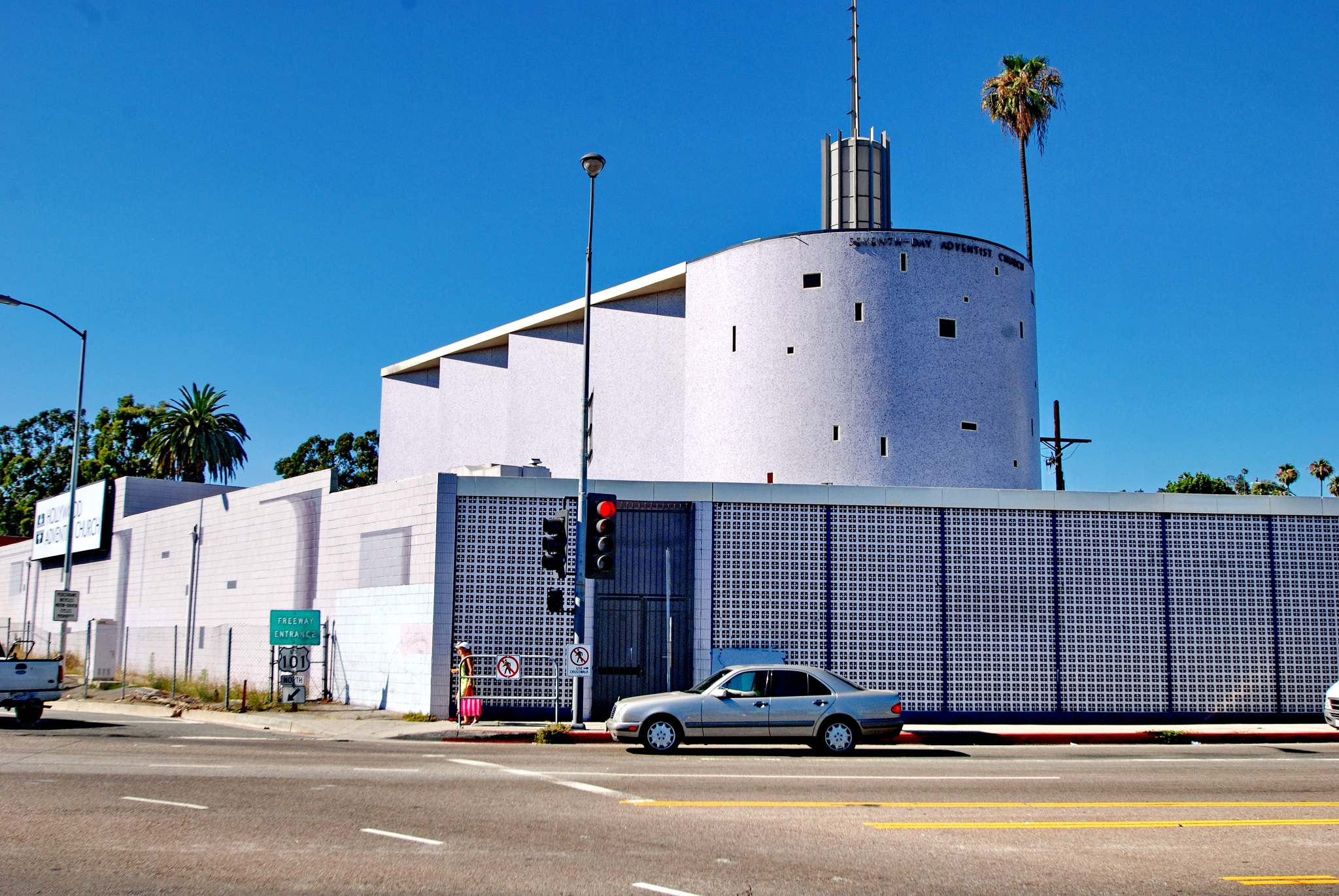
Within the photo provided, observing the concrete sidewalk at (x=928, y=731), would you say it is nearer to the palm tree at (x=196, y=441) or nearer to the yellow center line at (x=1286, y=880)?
the yellow center line at (x=1286, y=880)

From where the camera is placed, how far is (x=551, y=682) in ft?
75.4

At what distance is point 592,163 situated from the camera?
2209 cm

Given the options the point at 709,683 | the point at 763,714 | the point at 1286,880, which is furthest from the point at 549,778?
the point at 1286,880

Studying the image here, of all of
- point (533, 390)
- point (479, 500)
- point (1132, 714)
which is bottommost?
point (1132, 714)

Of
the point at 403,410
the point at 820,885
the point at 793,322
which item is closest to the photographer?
the point at 820,885

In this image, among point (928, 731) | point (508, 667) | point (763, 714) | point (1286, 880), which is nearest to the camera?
point (1286, 880)

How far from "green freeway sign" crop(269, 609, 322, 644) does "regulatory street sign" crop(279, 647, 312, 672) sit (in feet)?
0.75

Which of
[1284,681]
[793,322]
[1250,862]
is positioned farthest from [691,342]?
[1250,862]

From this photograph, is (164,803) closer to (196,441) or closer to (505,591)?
(505,591)

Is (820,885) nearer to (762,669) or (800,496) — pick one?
(762,669)

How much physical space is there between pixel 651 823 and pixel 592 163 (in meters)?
14.6

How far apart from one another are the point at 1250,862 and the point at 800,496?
1503cm

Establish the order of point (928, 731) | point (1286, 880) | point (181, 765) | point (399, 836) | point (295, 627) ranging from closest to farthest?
point (1286, 880) → point (399, 836) → point (181, 765) → point (928, 731) → point (295, 627)

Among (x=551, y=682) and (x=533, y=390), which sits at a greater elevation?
(x=533, y=390)
